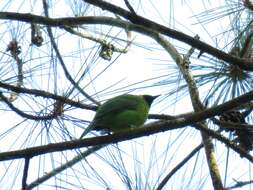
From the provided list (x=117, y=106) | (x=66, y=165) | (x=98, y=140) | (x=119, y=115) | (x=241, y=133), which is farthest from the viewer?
(x=117, y=106)

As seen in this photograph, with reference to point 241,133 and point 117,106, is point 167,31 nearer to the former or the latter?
point 241,133

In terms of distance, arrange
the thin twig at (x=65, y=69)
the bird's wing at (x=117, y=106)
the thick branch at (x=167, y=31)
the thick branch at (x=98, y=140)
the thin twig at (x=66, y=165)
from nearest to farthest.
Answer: the thick branch at (x=98, y=140)
the thick branch at (x=167, y=31)
the thin twig at (x=66, y=165)
the thin twig at (x=65, y=69)
the bird's wing at (x=117, y=106)

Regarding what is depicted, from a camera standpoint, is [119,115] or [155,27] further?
[119,115]

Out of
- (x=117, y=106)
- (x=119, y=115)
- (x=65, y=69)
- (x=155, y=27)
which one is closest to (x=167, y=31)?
(x=155, y=27)

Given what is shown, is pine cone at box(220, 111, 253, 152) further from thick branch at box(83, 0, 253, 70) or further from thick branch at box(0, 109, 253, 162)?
thick branch at box(0, 109, 253, 162)

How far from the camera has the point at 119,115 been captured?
333 centimetres

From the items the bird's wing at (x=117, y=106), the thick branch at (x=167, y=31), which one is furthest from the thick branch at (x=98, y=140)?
the bird's wing at (x=117, y=106)

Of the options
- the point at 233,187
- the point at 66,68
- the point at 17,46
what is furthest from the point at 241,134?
the point at 17,46

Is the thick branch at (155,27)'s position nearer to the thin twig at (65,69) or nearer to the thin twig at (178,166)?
the thin twig at (65,69)

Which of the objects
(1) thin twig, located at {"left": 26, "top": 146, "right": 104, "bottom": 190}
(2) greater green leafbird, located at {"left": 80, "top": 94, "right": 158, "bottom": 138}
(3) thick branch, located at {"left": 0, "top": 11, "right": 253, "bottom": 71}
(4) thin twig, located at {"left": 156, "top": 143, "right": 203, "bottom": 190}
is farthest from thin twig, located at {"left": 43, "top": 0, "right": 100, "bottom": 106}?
(4) thin twig, located at {"left": 156, "top": 143, "right": 203, "bottom": 190}

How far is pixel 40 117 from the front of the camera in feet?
8.39

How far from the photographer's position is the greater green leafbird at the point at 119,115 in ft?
10.3

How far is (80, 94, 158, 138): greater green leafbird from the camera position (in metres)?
3.15

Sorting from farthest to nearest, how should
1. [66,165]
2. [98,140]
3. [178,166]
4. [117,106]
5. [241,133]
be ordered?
[117,106] → [178,166] → [241,133] → [66,165] → [98,140]
